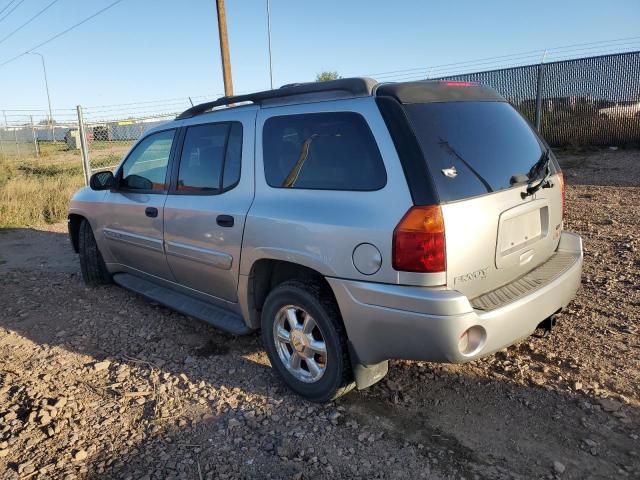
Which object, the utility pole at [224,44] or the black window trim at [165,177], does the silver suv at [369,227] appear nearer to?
the black window trim at [165,177]

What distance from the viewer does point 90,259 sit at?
216 inches

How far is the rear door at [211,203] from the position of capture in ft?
11.3

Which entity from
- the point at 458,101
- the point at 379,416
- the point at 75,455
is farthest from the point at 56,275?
the point at 458,101

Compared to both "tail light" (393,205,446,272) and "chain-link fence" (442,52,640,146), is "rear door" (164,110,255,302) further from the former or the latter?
"chain-link fence" (442,52,640,146)

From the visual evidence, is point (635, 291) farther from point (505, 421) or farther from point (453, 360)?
point (453, 360)

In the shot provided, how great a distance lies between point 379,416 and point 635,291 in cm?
286

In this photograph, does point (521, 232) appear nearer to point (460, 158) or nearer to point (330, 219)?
point (460, 158)

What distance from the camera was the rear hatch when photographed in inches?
102

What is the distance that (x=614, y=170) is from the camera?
10.6 m

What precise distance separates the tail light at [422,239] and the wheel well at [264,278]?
0.83m

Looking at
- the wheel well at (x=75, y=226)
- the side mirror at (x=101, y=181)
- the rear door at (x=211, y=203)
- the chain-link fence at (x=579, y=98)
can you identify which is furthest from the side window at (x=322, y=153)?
the chain-link fence at (x=579, y=98)

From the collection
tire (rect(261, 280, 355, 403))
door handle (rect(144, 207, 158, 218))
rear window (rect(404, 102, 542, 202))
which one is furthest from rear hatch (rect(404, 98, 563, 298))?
door handle (rect(144, 207, 158, 218))

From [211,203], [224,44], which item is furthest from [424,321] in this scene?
[224,44]

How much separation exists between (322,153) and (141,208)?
2095mm
